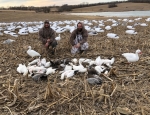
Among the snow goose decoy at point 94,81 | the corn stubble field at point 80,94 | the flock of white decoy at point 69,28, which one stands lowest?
the flock of white decoy at point 69,28

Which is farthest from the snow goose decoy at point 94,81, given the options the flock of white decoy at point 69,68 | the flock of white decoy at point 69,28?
the flock of white decoy at point 69,28

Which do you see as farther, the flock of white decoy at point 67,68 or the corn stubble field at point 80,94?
the flock of white decoy at point 67,68

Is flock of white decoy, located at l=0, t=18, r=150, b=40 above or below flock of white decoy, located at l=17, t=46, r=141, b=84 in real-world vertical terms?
below

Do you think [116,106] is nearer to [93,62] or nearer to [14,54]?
[93,62]

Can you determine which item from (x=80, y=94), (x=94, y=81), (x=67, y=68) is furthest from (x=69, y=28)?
(x=80, y=94)

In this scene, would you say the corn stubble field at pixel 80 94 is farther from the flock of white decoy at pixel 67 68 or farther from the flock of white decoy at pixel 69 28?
the flock of white decoy at pixel 69 28

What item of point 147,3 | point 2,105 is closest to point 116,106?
point 2,105

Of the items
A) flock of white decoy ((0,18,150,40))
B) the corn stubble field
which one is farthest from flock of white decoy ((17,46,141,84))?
flock of white decoy ((0,18,150,40))

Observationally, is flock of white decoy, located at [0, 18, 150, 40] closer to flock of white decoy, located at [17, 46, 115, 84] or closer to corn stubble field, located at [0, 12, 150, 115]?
flock of white decoy, located at [17, 46, 115, 84]

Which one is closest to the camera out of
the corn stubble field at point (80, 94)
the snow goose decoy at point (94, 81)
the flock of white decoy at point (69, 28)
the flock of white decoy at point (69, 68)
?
the corn stubble field at point (80, 94)

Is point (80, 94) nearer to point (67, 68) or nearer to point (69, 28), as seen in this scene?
point (67, 68)

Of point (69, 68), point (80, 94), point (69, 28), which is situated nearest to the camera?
point (80, 94)

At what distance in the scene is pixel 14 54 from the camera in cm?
639

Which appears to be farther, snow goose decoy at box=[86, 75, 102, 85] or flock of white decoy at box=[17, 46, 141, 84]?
flock of white decoy at box=[17, 46, 141, 84]
